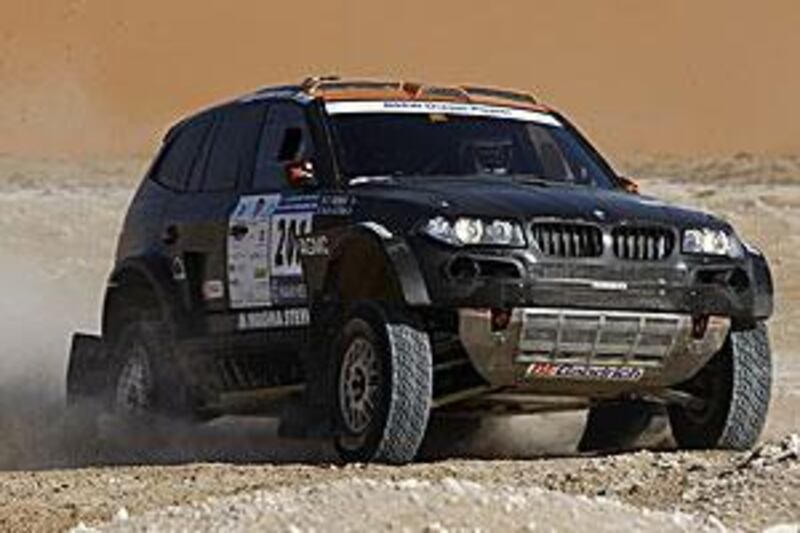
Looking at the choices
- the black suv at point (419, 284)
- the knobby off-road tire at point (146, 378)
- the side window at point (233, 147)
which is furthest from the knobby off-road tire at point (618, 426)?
the side window at point (233, 147)

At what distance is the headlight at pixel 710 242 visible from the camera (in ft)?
32.7

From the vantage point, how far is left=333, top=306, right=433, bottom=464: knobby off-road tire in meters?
9.47

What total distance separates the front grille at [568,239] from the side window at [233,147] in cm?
201

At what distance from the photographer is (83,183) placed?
41000 mm

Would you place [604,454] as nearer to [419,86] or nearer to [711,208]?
[419,86]

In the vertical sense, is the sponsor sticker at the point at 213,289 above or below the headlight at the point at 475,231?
below

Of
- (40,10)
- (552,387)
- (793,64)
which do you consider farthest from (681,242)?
(793,64)

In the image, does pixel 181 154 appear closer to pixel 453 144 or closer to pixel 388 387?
pixel 453 144

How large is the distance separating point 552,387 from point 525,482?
0.84 meters

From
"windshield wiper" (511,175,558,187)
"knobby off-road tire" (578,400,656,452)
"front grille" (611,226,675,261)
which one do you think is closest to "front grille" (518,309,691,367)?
"front grille" (611,226,675,261)

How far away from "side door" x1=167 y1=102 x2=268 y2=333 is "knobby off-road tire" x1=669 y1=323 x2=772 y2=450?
2.25 metres

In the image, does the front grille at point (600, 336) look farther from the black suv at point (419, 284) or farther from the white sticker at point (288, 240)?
the white sticker at point (288, 240)

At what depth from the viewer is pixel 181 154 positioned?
1215cm

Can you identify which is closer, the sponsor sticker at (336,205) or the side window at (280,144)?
the sponsor sticker at (336,205)
